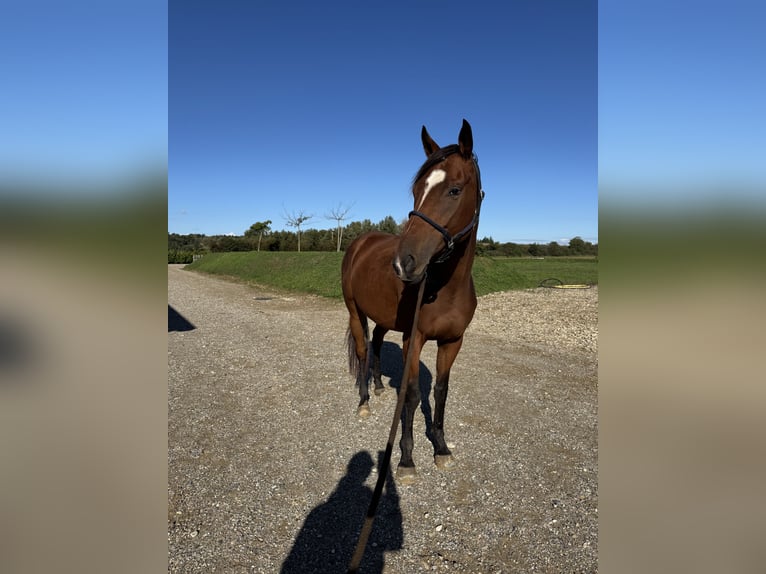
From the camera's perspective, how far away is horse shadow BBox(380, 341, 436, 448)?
525cm

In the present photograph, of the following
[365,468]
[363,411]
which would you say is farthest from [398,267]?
[363,411]

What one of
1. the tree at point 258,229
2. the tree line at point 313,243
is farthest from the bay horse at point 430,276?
the tree at point 258,229

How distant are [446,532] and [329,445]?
167 centimetres

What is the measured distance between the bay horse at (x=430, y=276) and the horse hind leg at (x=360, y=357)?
14mm

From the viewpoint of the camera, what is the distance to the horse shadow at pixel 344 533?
2648 millimetres

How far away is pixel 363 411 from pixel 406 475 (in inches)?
57.5

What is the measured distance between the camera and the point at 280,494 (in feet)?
11.1

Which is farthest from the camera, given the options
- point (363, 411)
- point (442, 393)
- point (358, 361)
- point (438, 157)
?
point (358, 361)

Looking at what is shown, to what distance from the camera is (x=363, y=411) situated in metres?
4.98

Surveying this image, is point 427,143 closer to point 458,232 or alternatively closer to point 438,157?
point 438,157

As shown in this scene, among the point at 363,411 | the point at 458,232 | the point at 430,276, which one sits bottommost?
the point at 363,411

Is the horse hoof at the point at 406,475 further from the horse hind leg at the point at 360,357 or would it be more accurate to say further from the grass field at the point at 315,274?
the grass field at the point at 315,274

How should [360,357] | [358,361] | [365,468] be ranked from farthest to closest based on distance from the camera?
[358,361]
[360,357]
[365,468]
